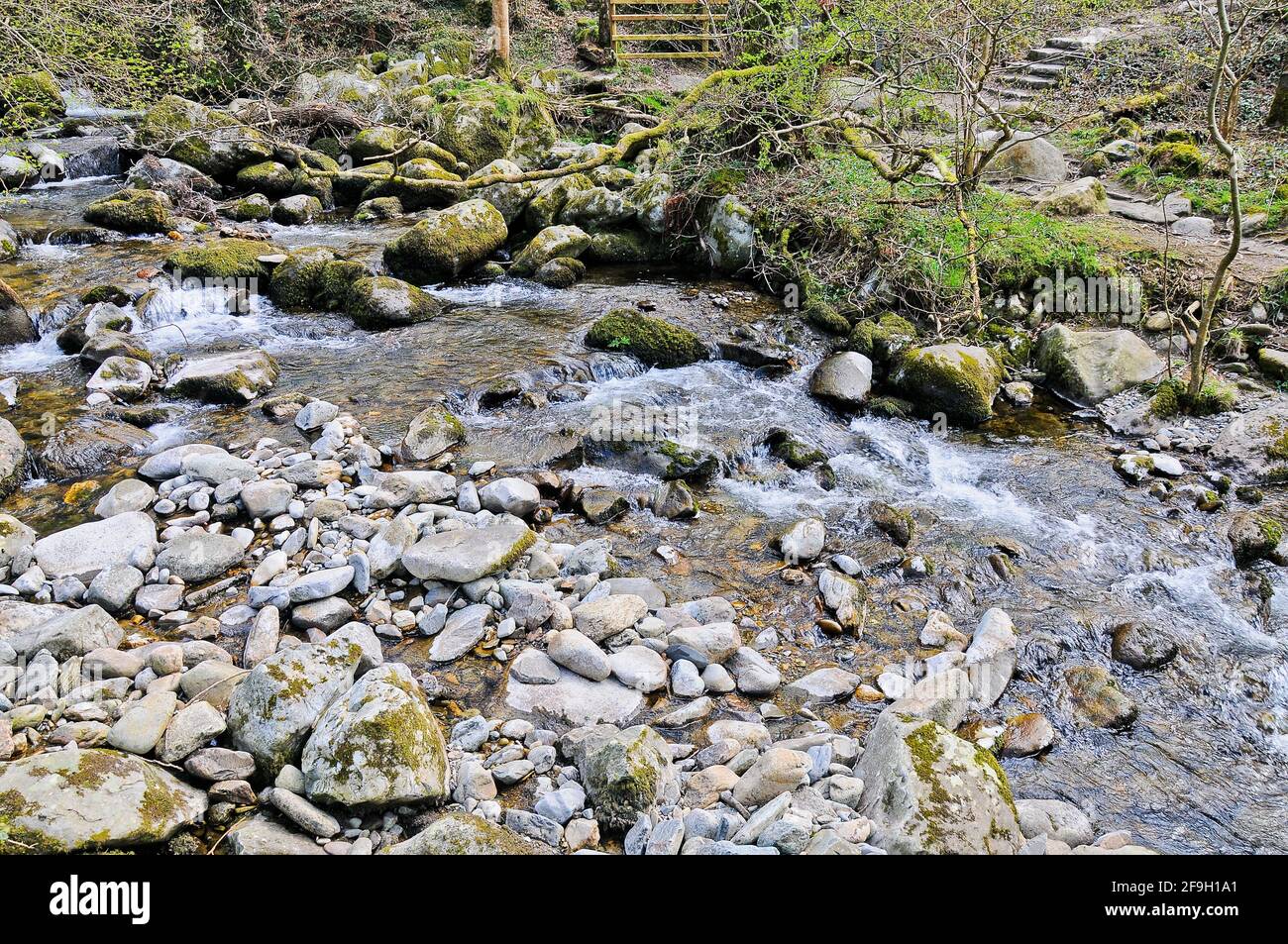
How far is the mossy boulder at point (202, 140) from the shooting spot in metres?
12.3

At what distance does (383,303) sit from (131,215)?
15.5ft

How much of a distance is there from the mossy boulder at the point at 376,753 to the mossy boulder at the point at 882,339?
5.85 m

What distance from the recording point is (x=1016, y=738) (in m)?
3.63

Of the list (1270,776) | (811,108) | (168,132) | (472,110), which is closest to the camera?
(1270,776)

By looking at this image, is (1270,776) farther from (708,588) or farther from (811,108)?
(811,108)

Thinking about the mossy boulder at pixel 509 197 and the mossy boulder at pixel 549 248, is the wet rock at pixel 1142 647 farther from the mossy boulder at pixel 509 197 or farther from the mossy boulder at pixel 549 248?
the mossy boulder at pixel 509 197

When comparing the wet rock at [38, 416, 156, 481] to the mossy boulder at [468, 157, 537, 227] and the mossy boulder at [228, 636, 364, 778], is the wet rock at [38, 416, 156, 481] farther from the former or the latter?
the mossy boulder at [468, 157, 537, 227]

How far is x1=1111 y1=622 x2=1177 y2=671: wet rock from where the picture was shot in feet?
13.7

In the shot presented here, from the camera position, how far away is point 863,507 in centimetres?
552

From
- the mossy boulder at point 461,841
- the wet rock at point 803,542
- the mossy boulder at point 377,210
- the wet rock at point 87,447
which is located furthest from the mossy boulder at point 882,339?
the mossy boulder at point 377,210

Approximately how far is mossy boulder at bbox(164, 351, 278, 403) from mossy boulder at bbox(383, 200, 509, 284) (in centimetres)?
285

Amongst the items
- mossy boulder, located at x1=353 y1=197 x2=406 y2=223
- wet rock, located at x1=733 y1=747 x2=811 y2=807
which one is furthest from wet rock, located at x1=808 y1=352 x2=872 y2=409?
mossy boulder, located at x1=353 y1=197 x2=406 y2=223
